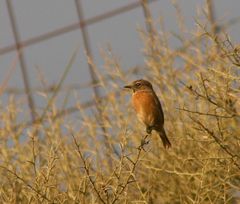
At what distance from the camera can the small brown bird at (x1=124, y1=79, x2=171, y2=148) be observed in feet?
14.6

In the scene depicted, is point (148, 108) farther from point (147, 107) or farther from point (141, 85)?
point (141, 85)

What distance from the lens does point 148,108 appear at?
14.7 ft

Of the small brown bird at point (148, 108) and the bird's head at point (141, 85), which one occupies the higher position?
the bird's head at point (141, 85)

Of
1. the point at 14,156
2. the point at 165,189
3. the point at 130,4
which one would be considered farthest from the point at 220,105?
the point at 130,4

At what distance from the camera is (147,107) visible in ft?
14.7

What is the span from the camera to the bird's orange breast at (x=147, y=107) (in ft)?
14.6

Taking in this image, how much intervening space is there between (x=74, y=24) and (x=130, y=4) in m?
0.67

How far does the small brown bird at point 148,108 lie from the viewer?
4453 millimetres

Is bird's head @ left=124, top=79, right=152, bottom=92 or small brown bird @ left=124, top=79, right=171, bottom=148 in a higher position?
bird's head @ left=124, top=79, right=152, bottom=92

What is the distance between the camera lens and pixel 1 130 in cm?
547

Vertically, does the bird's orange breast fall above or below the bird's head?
below

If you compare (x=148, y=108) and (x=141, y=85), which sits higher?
(x=141, y=85)

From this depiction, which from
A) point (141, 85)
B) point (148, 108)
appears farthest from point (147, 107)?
point (141, 85)

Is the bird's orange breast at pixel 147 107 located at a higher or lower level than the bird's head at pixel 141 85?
lower
